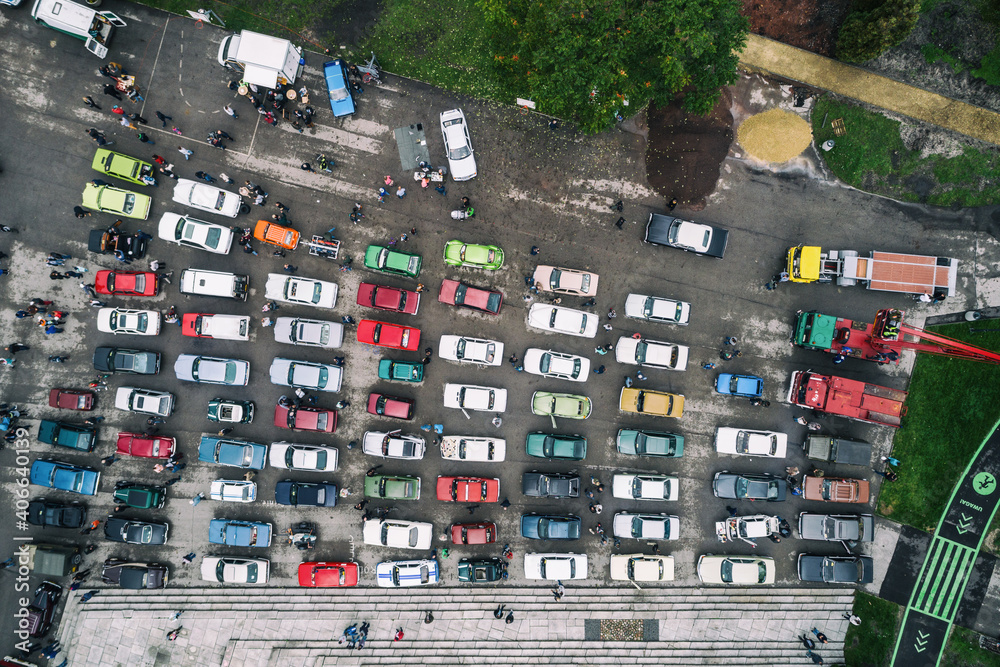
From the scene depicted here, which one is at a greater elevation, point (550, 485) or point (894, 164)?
point (894, 164)

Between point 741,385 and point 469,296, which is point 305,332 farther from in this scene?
point 741,385

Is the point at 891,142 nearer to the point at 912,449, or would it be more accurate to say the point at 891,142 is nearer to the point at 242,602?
the point at 912,449

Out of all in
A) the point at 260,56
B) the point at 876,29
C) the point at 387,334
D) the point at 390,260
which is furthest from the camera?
the point at 390,260

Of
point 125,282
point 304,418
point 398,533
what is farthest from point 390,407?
point 125,282

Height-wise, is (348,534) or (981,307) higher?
(981,307)

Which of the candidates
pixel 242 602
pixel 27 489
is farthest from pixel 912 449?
pixel 27 489

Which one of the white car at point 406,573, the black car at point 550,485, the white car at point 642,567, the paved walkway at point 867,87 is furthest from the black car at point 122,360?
the paved walkway at point 867,87
